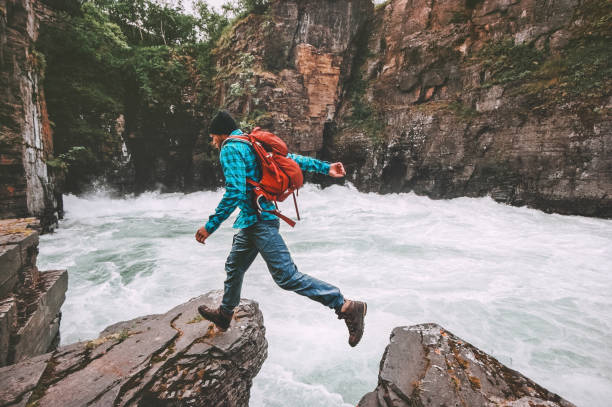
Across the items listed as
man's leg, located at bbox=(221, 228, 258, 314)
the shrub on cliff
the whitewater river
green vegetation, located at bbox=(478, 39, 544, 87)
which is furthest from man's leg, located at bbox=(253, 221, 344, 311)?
green vegetation, located at bbox=(478, 39, 544, 87)

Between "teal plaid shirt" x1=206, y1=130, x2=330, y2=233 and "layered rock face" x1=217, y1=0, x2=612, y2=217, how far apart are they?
A: 37.6 ft

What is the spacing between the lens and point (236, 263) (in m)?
2.24

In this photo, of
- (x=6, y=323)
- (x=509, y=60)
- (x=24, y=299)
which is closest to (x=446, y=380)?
(x=6, y=323)

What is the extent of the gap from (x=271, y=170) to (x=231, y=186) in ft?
1.09

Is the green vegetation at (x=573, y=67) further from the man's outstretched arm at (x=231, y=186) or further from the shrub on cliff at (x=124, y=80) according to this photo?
the shrub on cliff at (x=124, y=80)

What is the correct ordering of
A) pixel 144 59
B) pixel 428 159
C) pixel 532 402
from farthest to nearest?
pixel 144 59 < pixel 428 159 < pixel 532 402

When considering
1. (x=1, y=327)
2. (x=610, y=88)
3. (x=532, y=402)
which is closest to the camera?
(x=532, y=402)

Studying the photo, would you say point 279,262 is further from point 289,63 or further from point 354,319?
point 289,63

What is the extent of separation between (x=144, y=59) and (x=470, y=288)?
16934 mm

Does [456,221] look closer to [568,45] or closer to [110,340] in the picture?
[568,45]

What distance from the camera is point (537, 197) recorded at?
969 cm

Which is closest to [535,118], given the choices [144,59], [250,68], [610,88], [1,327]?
[610,88]

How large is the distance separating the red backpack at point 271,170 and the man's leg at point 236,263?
0.32 m

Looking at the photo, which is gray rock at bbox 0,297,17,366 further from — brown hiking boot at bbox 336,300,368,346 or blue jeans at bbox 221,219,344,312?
brown hiking boot at bbox 336,300,368,346
